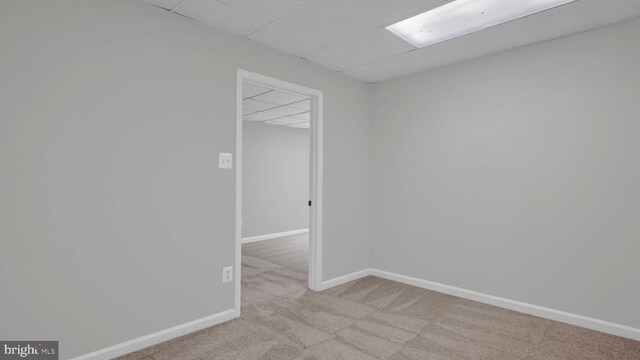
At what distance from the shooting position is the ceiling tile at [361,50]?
2775 millimetres

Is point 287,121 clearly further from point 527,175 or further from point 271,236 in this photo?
point 527,175

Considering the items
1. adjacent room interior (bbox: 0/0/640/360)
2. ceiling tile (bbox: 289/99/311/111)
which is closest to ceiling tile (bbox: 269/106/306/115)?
ceiling tile (bbox: 289/99/311/111)

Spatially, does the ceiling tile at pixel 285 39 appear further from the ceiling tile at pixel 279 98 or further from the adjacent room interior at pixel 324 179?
the ceiling tile at pixel 279 98

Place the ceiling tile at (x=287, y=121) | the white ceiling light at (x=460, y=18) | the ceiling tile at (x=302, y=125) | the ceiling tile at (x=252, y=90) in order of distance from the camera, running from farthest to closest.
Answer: the ceiling tile at (x=302, y=125), the ceiling tile at (x=287, y=121), the ceiling tile at (x=252, y=90), the white ceiling light at (x=460, y=18)

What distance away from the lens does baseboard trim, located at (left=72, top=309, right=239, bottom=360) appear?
2.10 m

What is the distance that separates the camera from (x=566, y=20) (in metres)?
2.46

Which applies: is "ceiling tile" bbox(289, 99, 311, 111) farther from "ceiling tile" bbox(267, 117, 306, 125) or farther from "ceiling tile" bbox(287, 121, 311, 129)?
"ceiling tile" bbox(287, 121, 311, 129)

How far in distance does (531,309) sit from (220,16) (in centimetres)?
362

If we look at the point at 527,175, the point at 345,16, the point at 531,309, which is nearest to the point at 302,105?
the point at 345,16

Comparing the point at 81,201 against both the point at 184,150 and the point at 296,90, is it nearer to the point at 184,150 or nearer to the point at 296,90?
the point at 184,150
